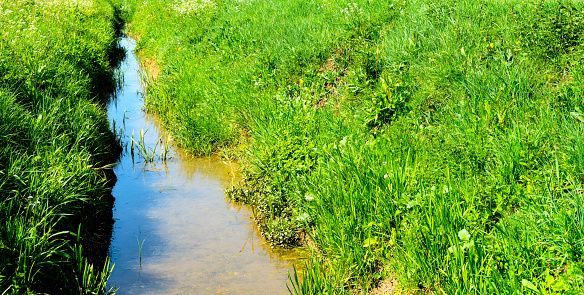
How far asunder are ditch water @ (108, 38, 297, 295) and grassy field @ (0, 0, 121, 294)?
0.23m

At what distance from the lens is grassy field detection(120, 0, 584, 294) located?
124 inches

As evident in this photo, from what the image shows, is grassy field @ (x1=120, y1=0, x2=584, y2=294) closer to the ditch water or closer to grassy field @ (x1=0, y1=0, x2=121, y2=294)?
the ditch water

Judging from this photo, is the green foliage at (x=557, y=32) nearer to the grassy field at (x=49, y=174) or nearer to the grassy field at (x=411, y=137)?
the grassy field at (x=411, y=137)

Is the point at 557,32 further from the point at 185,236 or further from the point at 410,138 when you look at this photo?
the point at 185,236

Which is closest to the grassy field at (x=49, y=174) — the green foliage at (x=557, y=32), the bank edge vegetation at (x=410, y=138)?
the bank edge vegetation at (x=410, y=138)

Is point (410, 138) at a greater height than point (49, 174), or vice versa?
point (49, 174)

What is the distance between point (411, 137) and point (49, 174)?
3604mm

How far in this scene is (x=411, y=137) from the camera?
182 inches

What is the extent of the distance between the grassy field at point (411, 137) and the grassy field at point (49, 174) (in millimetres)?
1622

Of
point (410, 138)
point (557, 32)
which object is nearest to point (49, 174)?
point (410, 138)

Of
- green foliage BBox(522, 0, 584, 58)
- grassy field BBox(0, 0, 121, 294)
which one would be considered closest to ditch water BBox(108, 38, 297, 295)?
grassy field BBox(0, 0, 121, 294)

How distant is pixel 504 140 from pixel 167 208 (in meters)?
3.77

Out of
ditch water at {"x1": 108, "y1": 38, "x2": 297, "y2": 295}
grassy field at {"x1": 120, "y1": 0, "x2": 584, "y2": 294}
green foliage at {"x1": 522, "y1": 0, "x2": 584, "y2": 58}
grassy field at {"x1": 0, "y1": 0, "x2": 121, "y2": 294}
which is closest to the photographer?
grassy field at {"x1": 120, "y1": 0, "x2": 584, "y2": 294}

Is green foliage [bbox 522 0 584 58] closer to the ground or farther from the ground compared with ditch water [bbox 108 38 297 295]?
farther from the ground
